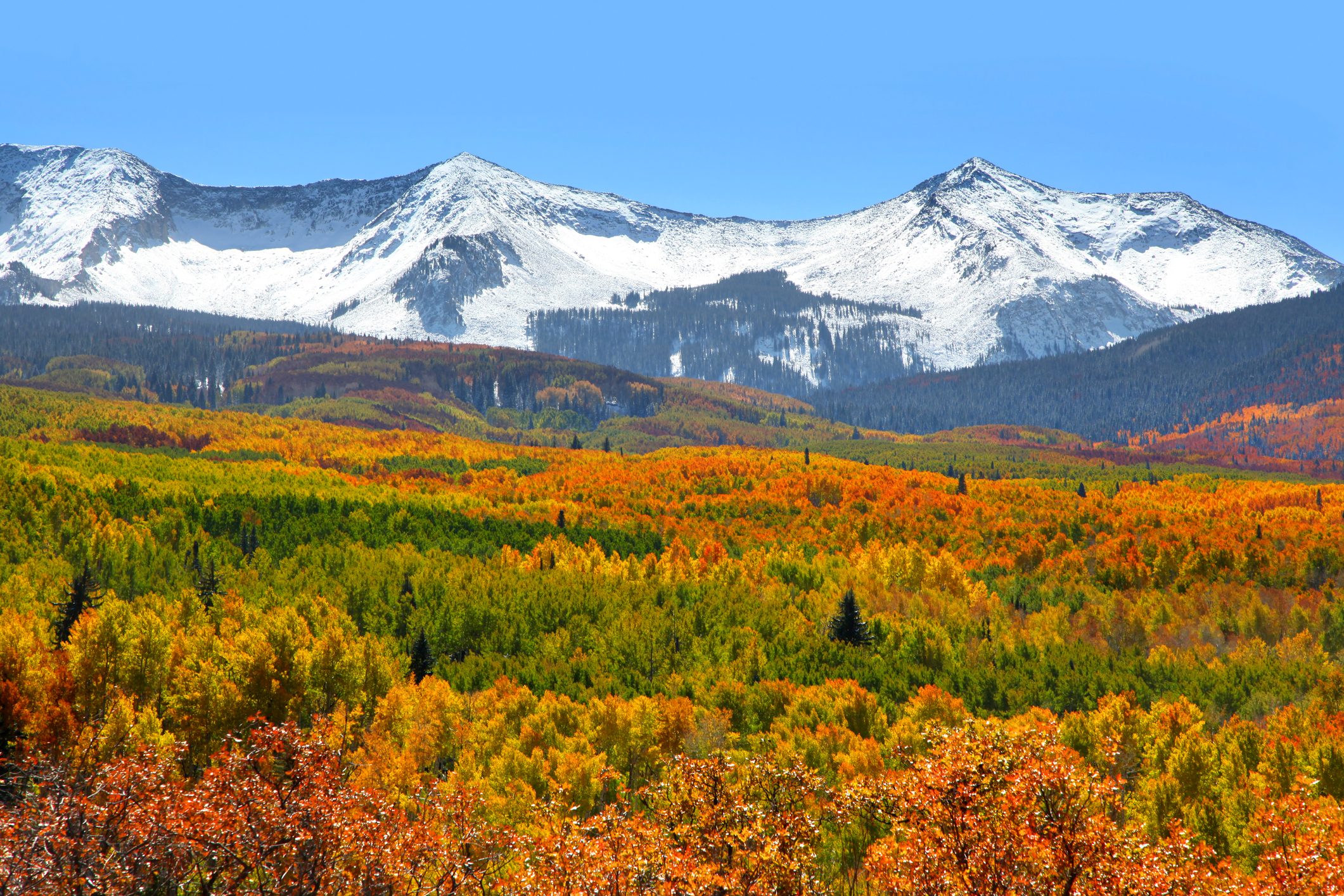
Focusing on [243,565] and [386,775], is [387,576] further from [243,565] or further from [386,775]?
[386,775]

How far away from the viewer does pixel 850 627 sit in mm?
91375

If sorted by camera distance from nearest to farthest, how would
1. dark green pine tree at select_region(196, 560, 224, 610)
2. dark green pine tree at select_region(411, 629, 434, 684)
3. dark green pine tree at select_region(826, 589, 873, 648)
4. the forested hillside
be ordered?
the forested hillside < dark green pine tree at select_region(411, 629, 434, 684) < dark green pine tree at select_region(196, 560, 224, 610) < dark green pine tree at select_region(826, 589, 873, 648)

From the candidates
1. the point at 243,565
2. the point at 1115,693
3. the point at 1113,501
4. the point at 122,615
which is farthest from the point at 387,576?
the point at 1113,501

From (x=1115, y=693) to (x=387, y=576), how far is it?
79.0 meters

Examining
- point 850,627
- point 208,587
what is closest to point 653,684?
point 850,627

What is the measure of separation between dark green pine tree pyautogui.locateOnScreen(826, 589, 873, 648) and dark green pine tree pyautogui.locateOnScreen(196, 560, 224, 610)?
60.8 m

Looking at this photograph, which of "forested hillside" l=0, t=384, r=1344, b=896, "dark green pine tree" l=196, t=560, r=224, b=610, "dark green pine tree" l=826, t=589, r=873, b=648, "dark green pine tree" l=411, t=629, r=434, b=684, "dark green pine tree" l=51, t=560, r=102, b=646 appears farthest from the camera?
"dark green pine tree" l=826, t=589, r=873, b=648

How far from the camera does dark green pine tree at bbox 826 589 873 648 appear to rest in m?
91.0

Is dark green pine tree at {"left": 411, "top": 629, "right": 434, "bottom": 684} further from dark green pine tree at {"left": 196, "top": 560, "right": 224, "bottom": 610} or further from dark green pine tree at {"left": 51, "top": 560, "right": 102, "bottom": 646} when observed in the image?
dark green pine tree at {"left": 51, "top": 560, "right": 102, "bottom": 646}

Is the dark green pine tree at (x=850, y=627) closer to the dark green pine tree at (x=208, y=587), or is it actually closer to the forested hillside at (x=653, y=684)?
the forested hillside at (x=653, y=684)

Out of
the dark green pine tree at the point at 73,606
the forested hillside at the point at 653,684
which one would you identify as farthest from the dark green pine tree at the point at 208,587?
the dark green pine tree at the point at 73,606

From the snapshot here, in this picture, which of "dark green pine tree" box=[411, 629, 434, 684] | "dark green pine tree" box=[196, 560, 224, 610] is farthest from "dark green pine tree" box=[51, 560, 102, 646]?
"dark green pine tree" box=[411, 629, 434, 684]

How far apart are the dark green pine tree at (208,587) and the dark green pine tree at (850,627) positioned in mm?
60810

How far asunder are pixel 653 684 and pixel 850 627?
24.5 metres
